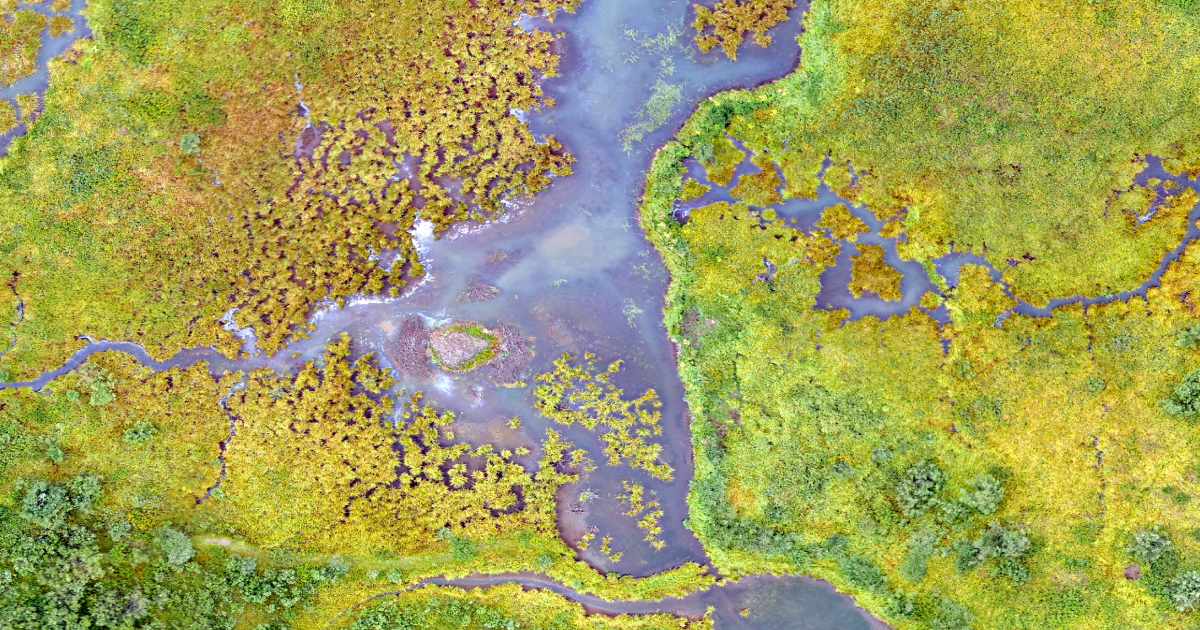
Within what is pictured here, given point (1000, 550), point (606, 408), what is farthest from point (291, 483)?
point (1000, 550)

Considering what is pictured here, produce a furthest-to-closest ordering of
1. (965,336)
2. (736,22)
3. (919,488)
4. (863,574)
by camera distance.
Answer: (736,22) < (965,336) < (863,574) < (919,488)

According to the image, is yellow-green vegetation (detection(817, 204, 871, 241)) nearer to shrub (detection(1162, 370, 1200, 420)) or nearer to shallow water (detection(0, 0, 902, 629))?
shallow water (detection(0, 0, 902, 629))

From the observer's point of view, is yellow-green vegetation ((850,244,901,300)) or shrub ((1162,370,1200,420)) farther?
yellow-green vegetation ((850,244,901,300))

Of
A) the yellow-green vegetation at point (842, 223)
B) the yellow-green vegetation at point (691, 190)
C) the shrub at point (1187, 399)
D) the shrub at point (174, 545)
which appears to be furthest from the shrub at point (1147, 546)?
the shrub at point (174, 545)

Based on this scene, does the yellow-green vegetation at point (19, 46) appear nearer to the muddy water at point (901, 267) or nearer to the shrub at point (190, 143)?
the shrub at point (190, 143)

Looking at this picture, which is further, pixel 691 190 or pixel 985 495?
pixel 691 190

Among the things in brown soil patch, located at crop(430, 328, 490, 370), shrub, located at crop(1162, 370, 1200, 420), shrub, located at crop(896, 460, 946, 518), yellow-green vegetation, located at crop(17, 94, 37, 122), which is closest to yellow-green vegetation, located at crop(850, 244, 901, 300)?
shrub, located at crop(896, 460, 946, 518)

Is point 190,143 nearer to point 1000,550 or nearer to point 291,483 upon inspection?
point 291,483
